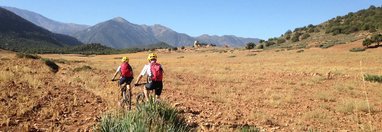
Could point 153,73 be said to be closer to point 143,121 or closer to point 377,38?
point 143,121

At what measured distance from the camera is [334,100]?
17.3 m

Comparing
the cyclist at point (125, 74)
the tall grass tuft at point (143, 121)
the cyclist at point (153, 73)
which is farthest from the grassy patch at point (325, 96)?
the tall grass tuft at point (143, 121)

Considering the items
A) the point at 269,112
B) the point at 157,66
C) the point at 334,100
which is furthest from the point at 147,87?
the point at 334,100

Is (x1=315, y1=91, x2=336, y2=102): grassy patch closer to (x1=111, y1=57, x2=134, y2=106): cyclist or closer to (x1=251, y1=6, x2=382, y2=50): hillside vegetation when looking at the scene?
(x1=111, y1=57, x2=134, y2=106): cyclist

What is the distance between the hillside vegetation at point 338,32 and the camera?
6397 cm

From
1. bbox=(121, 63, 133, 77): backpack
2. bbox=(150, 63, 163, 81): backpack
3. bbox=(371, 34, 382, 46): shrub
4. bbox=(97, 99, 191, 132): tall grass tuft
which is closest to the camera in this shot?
bbox=(97, 99, 191, 132): tall grass tuft

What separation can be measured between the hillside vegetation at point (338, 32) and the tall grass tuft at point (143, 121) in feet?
174

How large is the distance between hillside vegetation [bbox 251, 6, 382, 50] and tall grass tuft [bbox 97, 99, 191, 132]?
174 ft

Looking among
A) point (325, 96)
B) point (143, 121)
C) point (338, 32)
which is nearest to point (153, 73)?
point (143, 121)

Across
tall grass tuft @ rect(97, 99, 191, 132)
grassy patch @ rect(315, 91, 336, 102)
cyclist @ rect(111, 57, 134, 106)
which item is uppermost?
cyclist @ rect(111, 57, 134, 106)

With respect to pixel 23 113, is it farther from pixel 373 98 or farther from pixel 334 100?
pixel 373 98

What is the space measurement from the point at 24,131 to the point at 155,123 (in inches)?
130

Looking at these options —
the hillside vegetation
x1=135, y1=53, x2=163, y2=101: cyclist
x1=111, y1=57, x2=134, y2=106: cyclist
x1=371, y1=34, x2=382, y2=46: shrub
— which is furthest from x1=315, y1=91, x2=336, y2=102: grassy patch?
the hillside vegetation

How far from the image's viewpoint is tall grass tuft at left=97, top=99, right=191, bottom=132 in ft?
22.4
